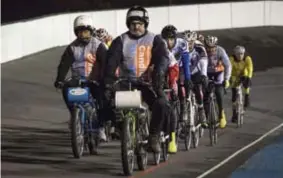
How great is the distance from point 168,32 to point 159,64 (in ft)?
5.94

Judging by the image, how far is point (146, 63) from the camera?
37.1 ft

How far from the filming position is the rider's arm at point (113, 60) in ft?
36.4

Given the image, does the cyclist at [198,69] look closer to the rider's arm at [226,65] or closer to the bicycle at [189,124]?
the bicycle at [189,124]

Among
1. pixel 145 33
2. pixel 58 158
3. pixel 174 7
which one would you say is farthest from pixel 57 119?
pixel 174 7

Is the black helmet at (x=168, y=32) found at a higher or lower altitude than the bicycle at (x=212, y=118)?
higher

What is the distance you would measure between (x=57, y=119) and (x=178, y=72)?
509cm

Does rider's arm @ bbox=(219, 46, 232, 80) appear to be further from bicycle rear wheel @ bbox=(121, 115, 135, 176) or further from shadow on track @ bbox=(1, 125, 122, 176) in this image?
bicycle rear wheel @ bbox=(121, 115, 135, 176)

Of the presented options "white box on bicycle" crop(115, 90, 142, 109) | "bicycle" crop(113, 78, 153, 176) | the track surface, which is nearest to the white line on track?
the track surface

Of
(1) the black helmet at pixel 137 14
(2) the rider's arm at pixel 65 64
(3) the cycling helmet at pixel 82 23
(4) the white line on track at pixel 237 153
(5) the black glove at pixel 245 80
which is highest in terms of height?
(1) the black helmet at pixel 137 14

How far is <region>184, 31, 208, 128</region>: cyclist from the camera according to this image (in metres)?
14.0

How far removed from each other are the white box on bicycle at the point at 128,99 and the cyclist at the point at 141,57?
13.7 inches

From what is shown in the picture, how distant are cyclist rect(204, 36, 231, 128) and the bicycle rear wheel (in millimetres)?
4679

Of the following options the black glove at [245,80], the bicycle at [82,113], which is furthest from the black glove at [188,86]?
the black glove at [245,80]

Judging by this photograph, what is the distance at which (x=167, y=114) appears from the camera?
11.3 m
